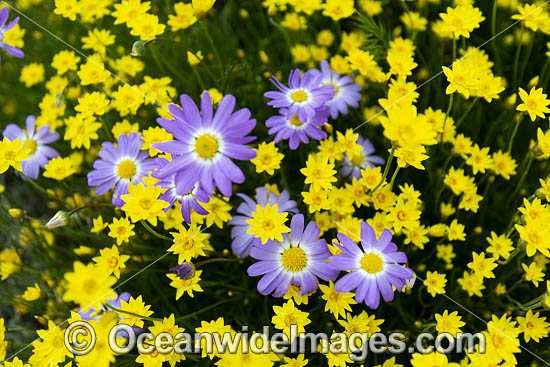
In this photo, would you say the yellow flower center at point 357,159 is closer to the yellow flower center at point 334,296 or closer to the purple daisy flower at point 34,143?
the yellow flower center at point 334,296

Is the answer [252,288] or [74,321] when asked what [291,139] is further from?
[74,321]

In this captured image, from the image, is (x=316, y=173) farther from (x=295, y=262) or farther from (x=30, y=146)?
(x=30, y=146)

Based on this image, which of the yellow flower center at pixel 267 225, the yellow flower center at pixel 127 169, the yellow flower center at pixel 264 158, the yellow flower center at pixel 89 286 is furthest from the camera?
the yellow flower center at pixel 127 169

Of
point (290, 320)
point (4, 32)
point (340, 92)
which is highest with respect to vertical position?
point (4, 32)

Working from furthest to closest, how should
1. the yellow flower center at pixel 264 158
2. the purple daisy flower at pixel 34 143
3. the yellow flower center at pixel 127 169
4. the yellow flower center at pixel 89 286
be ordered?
the purple daisy flower at pixel 34 143
the yellow flower center at pixel 127 169
the yellow flower center at pixel 264 158
the yellow flower center at pixel 89 286

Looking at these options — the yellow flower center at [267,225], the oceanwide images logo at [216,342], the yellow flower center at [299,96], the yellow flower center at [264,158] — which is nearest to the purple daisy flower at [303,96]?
the yellow flower center at [299,96]

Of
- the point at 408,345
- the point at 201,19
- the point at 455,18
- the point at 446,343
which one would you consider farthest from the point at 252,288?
the point at 455,18

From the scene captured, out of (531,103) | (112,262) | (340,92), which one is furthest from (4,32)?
(531,103)
